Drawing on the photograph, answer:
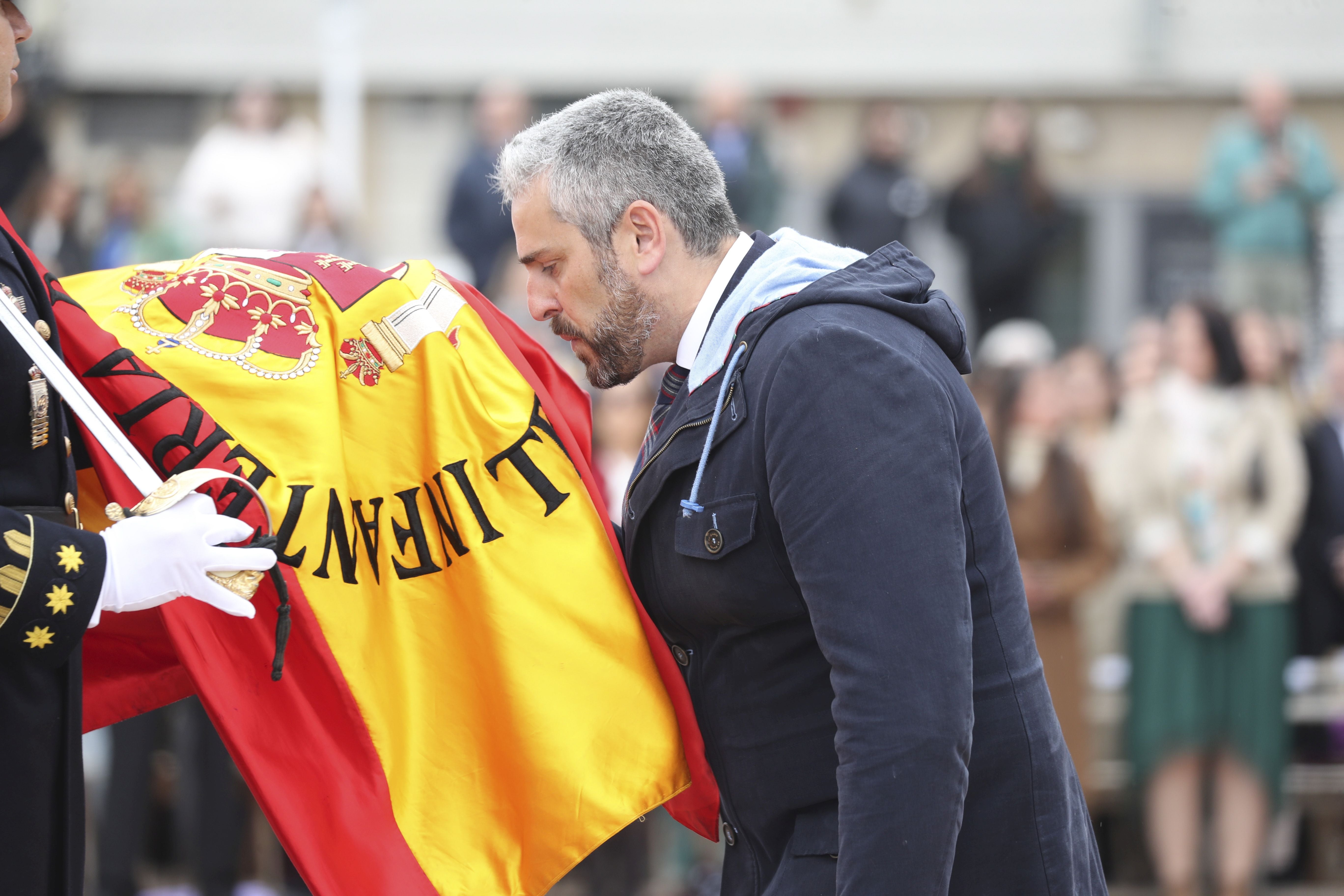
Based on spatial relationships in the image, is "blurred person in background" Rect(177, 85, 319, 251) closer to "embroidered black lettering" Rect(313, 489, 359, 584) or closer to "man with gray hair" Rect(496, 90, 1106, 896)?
"embroidered black lettering" Rect(313, 489, 359, 584)

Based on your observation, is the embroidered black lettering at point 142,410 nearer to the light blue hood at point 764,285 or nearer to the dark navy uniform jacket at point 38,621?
the dark navy uniform jacket at point 38,621

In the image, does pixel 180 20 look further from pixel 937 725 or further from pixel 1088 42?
pixel 937 725

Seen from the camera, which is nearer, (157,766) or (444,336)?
(444,336)

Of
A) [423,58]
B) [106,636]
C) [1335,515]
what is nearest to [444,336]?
[106,636]

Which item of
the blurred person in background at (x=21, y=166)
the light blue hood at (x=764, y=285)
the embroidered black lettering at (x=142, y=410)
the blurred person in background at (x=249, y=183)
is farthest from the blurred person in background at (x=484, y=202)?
the light blue hood at (x=764, y=285)

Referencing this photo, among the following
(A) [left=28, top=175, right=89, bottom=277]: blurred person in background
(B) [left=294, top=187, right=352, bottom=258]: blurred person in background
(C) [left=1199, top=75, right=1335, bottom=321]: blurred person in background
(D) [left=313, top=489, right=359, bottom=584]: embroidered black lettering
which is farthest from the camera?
(C) [left=1199, top=75, right=1335, bottom=321]: blurred person in background

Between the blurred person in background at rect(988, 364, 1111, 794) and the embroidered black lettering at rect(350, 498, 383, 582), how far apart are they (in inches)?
151

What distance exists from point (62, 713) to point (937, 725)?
1361 mm

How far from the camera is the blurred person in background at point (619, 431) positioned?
264 inches

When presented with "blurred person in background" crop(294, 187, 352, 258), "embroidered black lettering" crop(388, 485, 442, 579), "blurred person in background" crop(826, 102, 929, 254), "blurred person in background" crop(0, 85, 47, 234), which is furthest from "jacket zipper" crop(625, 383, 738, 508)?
"blurred person in background" crop(0, 85, 47, 234)

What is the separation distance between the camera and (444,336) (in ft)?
9.73

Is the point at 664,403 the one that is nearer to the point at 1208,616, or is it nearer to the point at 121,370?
the point at 121,370

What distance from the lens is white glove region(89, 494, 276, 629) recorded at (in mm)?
2410

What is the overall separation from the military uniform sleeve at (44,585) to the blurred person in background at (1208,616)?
16.1ft
